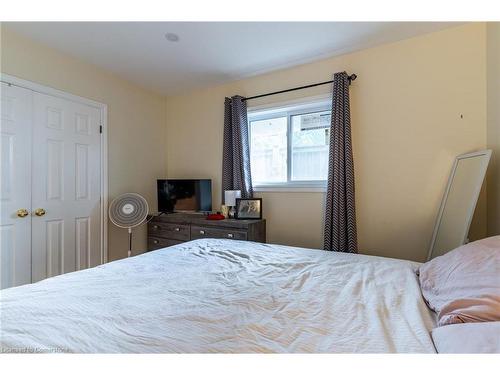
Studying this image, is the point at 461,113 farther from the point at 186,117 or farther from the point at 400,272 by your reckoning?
the point at 186,117

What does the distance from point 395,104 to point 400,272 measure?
5.53 ft

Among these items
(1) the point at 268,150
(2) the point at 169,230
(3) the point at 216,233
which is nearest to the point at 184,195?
(2) the point at 169,230

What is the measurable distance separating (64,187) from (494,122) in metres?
3.88

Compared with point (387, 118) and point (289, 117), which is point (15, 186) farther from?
point (387, 118)

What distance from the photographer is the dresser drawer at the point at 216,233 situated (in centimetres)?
261

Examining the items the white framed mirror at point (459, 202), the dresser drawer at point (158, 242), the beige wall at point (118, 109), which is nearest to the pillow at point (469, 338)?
the white framed mirror at point (459, 202)

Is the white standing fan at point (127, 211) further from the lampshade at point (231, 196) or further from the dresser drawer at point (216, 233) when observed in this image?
the lampshade at point (231, 196)

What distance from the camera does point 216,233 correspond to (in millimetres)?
2734

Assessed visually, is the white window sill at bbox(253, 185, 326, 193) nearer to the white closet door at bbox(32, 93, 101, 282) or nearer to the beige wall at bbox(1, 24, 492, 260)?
the beige wall at bbox(1, 24, 492, 260)

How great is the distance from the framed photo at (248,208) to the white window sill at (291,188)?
20 cm

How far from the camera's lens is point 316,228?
2.68 meters

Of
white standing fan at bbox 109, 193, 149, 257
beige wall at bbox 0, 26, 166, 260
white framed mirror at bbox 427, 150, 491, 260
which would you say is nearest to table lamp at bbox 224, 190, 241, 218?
white standing fan at bbox 109, 193, 149, 257

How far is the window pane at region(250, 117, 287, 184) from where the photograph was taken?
302 centimetres
